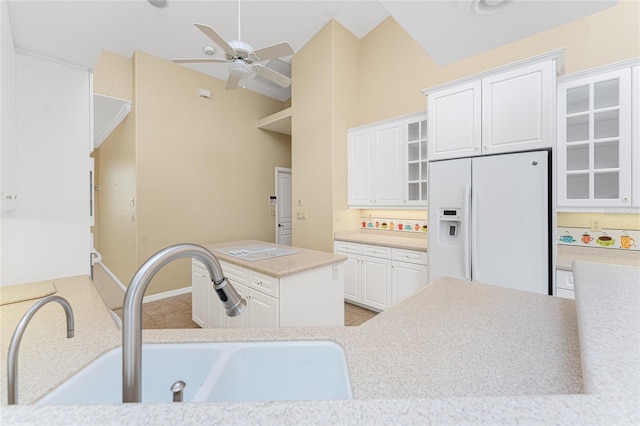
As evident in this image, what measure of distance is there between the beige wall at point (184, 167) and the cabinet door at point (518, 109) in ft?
12.4

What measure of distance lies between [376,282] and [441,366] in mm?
2657

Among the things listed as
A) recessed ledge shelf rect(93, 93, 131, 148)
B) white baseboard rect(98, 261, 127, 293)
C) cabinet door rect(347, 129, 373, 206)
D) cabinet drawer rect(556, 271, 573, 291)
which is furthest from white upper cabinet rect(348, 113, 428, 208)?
white baseboard rect(98, 261, 127, 293)

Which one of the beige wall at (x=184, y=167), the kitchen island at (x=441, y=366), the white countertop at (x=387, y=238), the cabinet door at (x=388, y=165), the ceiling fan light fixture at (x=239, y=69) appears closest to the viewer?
the kitchen island at (x=441, y=366)

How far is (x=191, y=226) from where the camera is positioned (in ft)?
13.7

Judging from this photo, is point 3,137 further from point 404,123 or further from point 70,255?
point 404,123

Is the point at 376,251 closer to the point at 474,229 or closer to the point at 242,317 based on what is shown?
the point at 474,229

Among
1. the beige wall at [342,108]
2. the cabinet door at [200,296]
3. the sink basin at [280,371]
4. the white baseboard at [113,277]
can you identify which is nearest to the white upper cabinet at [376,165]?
the beige wall at [342,108]

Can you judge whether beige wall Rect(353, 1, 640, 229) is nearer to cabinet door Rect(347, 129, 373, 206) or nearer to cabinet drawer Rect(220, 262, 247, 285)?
cabinet door Rect(347, 129, 373, 206)

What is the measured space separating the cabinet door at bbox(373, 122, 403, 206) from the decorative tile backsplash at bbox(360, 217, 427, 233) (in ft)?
1.26

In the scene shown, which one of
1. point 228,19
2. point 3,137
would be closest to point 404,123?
point 228,19

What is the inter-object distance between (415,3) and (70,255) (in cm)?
252

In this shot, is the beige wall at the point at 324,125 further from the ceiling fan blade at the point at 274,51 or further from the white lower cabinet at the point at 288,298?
the ceiling fan blade at the point at 274,51

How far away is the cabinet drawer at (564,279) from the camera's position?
81.2 inches

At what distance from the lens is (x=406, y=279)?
304cm
